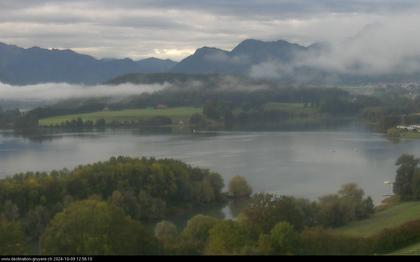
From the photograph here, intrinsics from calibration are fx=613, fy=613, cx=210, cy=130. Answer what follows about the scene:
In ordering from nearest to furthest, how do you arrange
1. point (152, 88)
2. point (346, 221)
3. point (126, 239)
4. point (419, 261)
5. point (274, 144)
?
point (419, 261) → point (126, 239) → point (346, 221) → point (274, 144) → point (152, 88)

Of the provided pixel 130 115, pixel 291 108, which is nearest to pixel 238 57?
pixel 291 108

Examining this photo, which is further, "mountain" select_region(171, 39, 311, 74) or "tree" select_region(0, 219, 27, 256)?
"mountain" select_region(171, 39, 311, 74)

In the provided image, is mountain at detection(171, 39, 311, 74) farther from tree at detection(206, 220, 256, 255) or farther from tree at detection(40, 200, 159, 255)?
tree at detection(40, 200, 159, 255)

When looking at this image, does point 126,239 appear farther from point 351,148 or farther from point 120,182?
point 351,148

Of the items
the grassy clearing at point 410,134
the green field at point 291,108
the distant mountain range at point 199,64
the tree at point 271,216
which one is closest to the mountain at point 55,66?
the distant mountain range at point 199,64

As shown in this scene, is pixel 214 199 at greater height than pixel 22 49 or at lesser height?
lesser

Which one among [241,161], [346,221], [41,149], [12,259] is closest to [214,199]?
[346,221]

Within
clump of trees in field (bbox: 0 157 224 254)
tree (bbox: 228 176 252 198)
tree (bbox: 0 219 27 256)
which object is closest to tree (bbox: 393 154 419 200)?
tree (bbox: 228 176 252 198)

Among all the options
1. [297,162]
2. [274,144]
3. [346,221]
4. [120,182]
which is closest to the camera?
[346,221]
